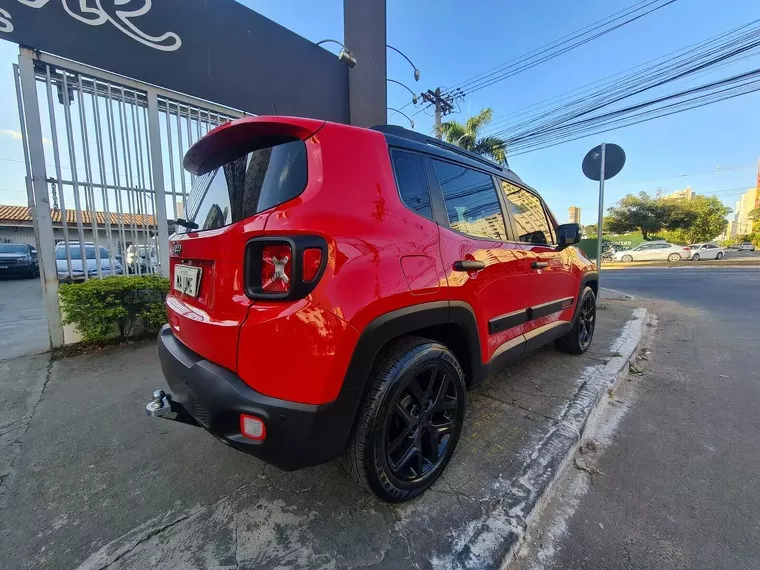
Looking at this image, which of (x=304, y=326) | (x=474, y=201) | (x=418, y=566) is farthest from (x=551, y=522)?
(x=474, y=201)

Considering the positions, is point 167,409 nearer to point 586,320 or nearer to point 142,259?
point 586,320

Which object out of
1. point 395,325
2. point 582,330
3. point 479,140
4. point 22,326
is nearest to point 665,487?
point 395,325

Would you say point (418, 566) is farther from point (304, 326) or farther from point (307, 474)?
point (304, 326)

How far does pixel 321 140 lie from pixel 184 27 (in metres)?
4.90

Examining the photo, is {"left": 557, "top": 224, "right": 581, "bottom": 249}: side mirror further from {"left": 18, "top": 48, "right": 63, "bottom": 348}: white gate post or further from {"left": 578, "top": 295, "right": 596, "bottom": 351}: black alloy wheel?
{"left": 18, "top": 48, "right": 63, "bottom": 348}: white gate post

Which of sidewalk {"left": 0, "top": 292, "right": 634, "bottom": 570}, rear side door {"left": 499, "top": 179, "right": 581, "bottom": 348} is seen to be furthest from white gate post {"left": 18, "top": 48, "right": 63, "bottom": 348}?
rear side door {"left": 499, "top": 179, "right": 581, "bottom": 348}

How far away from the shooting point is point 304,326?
133 cm

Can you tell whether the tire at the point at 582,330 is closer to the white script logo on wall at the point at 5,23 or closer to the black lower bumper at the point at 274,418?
the black lower bumper at the point at 274,418

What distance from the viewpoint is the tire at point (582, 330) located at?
380 centimetres

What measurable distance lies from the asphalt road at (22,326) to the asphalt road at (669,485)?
223 inches

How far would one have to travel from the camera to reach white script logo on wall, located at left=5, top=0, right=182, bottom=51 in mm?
3686

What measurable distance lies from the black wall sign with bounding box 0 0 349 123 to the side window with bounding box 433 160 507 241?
124 inches

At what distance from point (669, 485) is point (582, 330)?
220 centimetres

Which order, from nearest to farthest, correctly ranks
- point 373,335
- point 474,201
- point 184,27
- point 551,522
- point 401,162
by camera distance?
1. point 373,335
2. point 551,522
3. point 401,162
4. point 474,201
5. point 184,27
